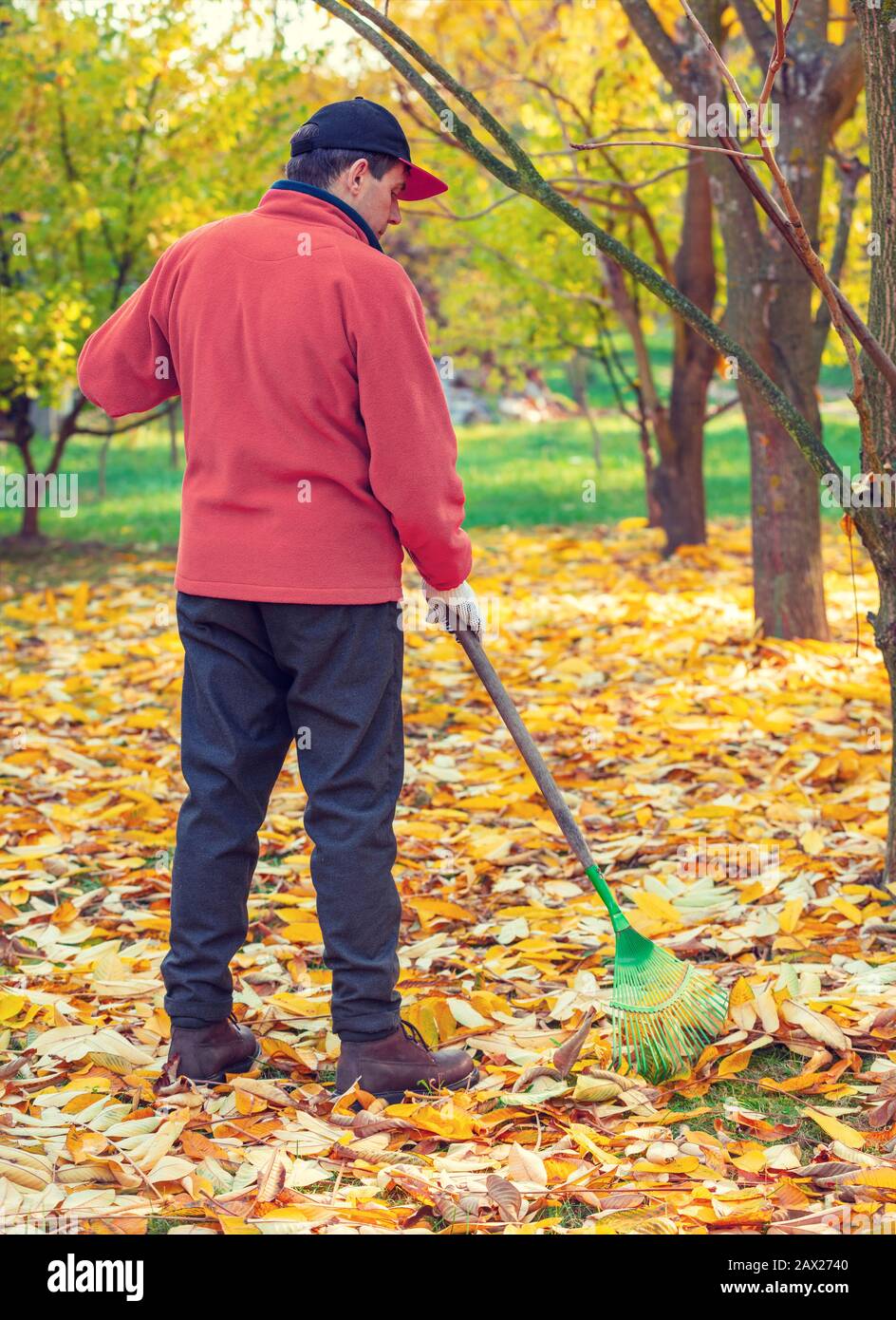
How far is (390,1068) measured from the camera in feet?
8.70

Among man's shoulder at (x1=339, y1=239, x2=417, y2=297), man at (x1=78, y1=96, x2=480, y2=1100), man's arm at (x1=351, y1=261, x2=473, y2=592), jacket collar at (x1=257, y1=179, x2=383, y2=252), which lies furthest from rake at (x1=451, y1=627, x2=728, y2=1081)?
jacket collar at (x1=257, y1=179, x2=383, y2=252)

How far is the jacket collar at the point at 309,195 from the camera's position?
101 inches

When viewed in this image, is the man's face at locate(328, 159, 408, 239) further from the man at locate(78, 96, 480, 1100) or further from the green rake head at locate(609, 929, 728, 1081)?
the green rake head at locate(609, 929, 728, 1081)

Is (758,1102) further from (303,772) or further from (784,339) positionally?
(784,339)

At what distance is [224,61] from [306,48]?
81 cm

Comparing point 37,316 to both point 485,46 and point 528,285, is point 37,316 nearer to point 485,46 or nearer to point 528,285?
point 528,285

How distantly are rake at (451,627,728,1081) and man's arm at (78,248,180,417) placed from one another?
755 mm

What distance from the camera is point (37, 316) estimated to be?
305 inches

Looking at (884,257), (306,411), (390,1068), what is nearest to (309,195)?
(306,411)

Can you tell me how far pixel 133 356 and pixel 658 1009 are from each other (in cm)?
161

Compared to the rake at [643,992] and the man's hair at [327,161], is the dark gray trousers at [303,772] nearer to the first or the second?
the rake at [643,992]

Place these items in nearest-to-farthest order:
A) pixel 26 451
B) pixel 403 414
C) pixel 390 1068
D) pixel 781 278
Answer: pixel 403 414, pixel 390 1068, pixel 781 278, pixel 26 451

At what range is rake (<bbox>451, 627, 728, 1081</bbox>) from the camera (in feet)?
8.97

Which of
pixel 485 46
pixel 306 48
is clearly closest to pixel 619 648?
pixel 306 48
